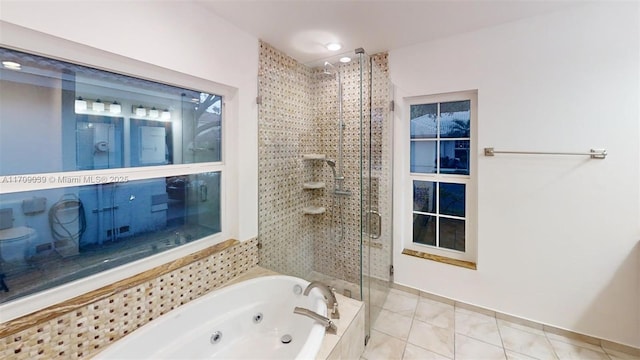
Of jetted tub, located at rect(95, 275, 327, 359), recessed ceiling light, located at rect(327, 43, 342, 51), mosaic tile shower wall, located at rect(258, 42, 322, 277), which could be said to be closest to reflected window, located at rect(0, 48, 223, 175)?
mosaic tile shower wall, located at rect(258, 42, 322, 277)

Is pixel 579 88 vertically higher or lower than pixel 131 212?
higher

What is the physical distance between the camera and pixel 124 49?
1439mm

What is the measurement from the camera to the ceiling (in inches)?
71.5

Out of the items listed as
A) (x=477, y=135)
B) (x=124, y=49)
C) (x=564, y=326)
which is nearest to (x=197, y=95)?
(x=124, y=49)

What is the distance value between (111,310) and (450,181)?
2742 millimetres

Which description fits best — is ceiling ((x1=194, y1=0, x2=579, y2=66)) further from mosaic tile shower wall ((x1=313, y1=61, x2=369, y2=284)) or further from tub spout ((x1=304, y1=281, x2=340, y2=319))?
tub spout ((x1=304, y1=281, x2=340, y2=319))

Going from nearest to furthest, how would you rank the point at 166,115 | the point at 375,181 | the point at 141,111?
the point at 141,111 → the point at 166,115 → the point at 375,181

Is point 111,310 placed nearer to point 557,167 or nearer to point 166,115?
point 166,115

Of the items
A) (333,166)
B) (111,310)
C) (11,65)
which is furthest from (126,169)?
(333,166)

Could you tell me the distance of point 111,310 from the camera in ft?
4.69

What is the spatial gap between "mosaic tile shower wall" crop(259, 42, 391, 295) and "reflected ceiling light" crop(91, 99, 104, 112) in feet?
3.65

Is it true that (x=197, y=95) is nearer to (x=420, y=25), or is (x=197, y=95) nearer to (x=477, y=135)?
(x=420, y=25)

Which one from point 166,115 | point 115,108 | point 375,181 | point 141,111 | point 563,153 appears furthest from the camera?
point 375,181

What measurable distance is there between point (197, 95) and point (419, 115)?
2049mm
